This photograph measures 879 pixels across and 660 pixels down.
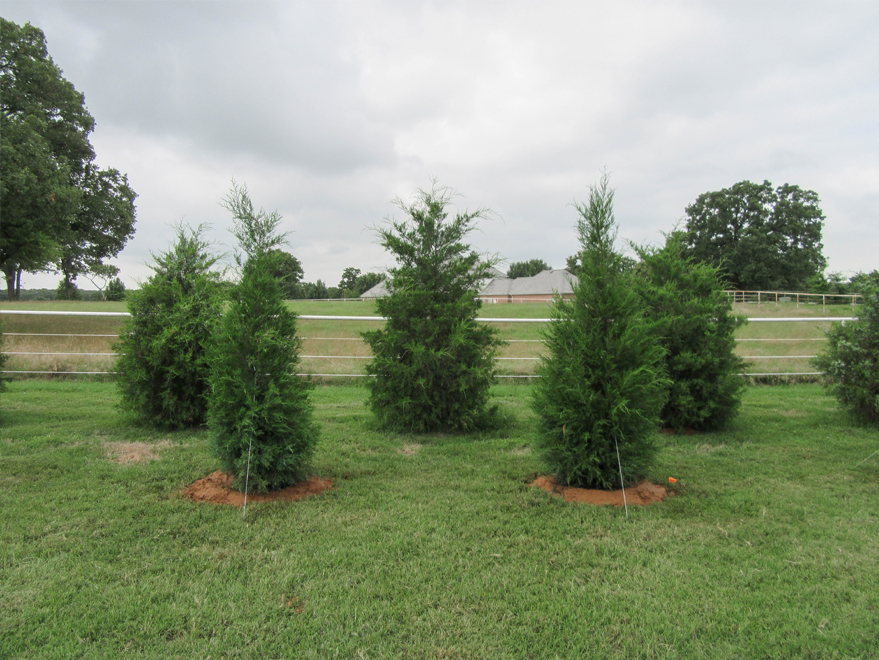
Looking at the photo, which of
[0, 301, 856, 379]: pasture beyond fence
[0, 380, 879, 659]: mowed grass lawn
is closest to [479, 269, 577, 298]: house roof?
[0, 301, 856, 379]: pasture beyond fence

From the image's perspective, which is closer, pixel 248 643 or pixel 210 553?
pixel 248 643

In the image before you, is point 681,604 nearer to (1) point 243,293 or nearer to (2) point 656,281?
(1) point 243,293

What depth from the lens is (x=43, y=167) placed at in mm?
15359

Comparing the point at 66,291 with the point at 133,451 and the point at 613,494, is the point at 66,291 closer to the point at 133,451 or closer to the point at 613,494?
the point at 133,451

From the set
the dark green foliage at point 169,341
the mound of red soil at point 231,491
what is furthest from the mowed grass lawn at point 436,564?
the dark green foliage at point 169,341

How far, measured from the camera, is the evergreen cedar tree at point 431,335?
587 centimetres

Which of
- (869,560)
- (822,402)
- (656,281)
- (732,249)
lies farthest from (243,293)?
→ (732,249)

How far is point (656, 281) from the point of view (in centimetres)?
643

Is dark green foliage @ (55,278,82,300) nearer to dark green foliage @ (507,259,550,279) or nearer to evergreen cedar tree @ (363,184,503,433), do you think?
evergreen cedar tree @ (363,184,503,433)

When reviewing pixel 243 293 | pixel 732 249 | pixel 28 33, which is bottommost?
pixel 243 293

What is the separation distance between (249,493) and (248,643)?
1891mm

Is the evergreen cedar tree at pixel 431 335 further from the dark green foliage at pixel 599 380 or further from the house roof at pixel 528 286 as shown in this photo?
the house roof at pixel 528 286

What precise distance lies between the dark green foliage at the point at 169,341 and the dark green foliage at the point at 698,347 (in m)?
5.55

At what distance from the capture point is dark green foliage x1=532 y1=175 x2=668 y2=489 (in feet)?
12.5
